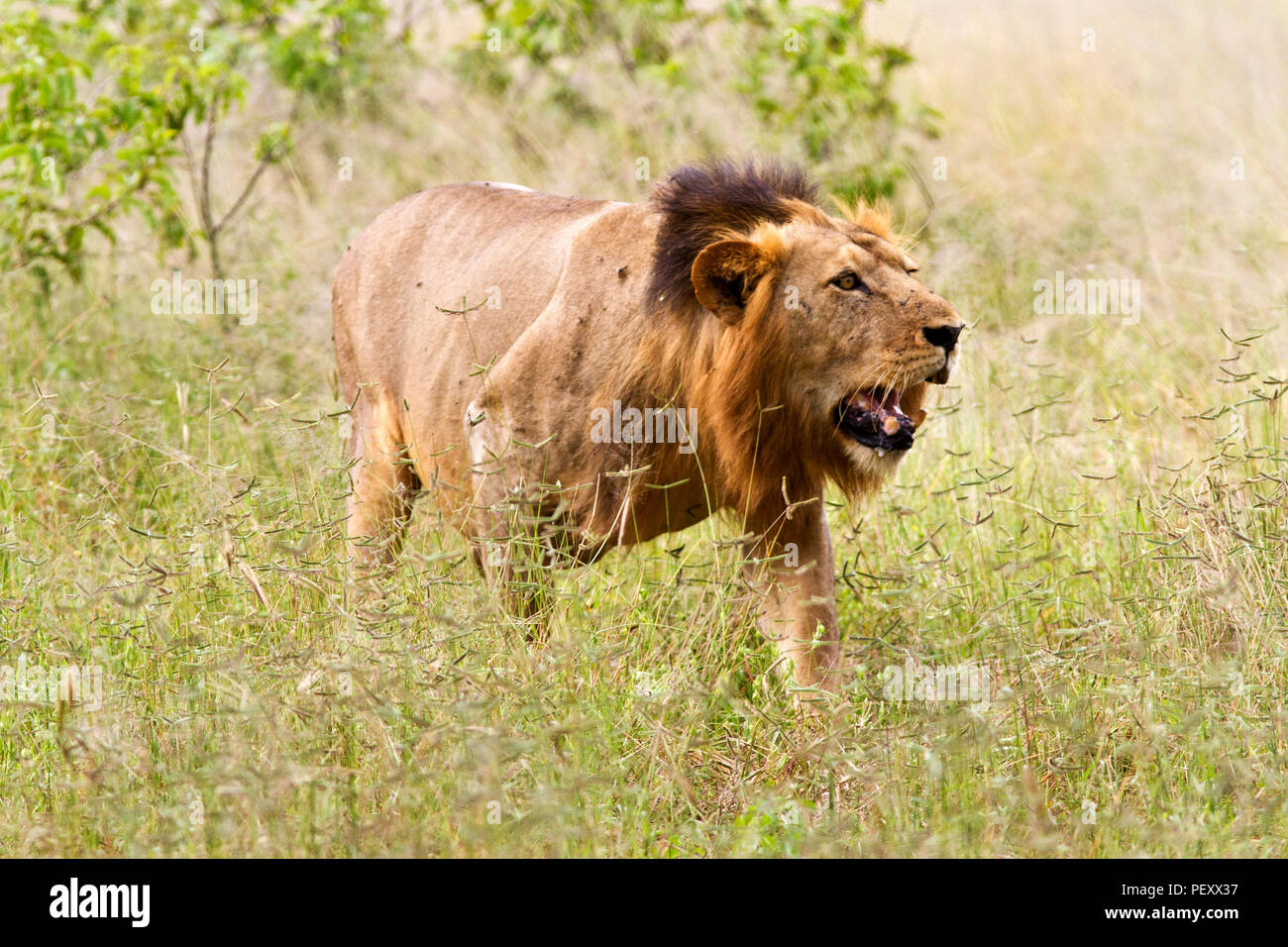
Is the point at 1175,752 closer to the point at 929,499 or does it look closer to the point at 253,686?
the point at 929,499

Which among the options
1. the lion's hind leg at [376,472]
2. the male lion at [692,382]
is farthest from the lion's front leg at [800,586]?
the lion's hind leg at [376,472]

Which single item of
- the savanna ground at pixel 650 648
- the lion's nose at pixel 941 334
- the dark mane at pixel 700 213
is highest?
the dark mane at pixel 700 213

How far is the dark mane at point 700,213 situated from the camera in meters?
4.29

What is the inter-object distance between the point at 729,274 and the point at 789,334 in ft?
0.78

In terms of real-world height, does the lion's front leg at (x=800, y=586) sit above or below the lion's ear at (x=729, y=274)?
below

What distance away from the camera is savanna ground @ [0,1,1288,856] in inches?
135

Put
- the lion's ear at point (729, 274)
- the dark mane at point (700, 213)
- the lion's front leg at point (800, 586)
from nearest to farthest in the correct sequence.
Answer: the lion's ear at point (729, 274) → the dark mane at point (700, 213) → the lion's front leg at point (800, 586)

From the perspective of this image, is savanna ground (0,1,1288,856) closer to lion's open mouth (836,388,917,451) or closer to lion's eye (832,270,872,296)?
lion's open mouth (836,388,917,451)

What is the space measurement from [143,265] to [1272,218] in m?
6.29

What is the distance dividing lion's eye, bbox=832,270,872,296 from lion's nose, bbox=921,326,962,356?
21 cm

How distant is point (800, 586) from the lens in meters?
4.54

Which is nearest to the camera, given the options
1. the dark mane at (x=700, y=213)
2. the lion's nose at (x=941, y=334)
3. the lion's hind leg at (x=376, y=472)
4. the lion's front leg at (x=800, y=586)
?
the lion's nose at (x=941, y=334)

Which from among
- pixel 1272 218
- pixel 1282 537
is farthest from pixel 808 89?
pixel 1282 537

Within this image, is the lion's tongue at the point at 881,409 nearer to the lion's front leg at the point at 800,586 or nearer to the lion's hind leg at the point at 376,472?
the lion's front leg at the point at 800,586
